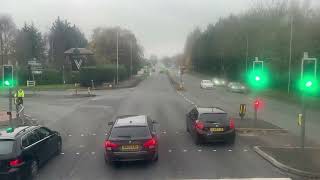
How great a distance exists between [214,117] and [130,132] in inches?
181

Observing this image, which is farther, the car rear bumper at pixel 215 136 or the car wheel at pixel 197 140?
the car wheel at pixel 197 140

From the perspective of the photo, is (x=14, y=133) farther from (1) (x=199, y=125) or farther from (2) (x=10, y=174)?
(1) (x=199, y=125)

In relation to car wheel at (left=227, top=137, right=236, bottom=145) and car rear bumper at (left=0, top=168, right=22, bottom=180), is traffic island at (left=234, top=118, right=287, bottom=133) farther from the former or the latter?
car rear bumper at (left=0, top=168, right=22, bottom=180)

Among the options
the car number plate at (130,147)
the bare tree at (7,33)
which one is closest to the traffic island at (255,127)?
the car number plate at (130,147)

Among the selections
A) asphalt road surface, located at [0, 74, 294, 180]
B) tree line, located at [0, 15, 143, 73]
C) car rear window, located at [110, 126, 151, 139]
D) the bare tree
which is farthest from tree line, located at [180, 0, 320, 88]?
the bare tree

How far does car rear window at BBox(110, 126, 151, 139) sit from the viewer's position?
1407cm

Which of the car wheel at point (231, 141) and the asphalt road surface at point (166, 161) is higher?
the car wheel at point (231, 141)

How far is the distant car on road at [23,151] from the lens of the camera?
39.0 feet

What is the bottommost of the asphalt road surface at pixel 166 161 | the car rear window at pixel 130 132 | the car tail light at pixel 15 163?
the asphalt road surface at pixel 166 161

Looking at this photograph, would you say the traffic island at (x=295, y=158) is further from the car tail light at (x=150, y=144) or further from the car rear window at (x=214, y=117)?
the car tail light at (x=150, y=144)

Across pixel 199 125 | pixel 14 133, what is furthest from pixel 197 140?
pixel 14 133

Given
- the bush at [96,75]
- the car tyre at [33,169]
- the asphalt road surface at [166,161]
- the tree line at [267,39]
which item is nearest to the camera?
the car tyre at [33,169]

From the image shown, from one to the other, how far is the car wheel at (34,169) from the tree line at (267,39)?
34758 mm

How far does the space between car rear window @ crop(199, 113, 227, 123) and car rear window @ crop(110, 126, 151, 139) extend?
154 inches
